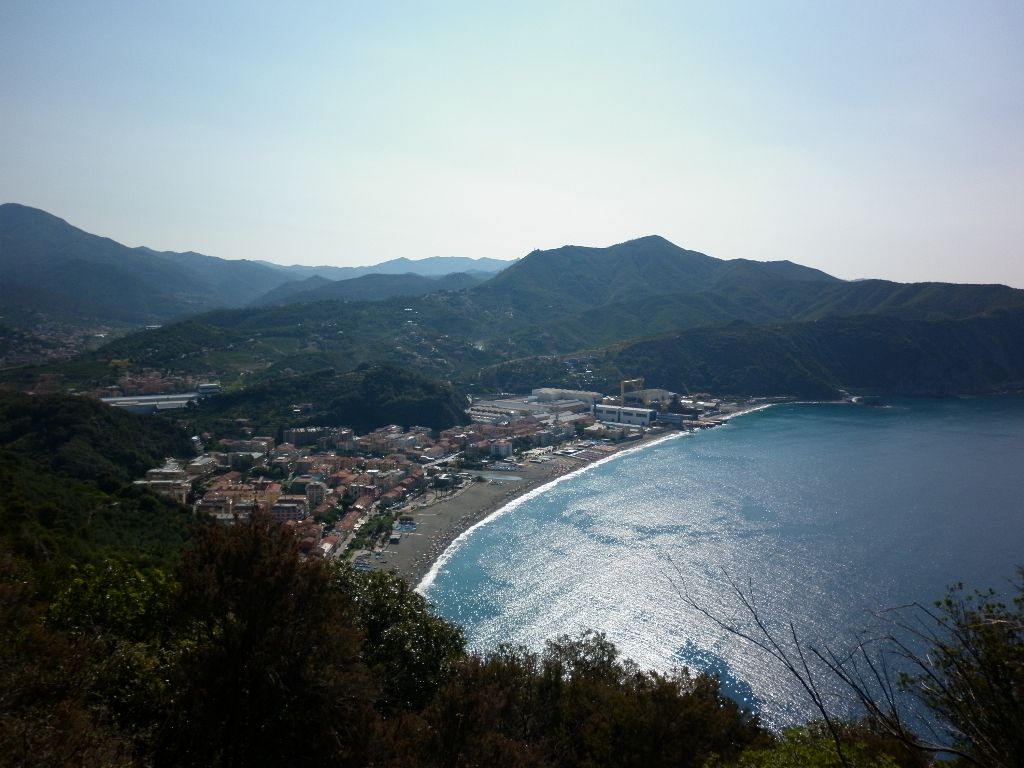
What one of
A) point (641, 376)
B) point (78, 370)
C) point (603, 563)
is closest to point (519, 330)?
point (641, 376)

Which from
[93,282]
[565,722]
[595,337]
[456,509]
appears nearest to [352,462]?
[456,509]

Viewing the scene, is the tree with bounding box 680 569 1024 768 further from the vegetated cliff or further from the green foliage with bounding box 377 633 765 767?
the vegetated cliff

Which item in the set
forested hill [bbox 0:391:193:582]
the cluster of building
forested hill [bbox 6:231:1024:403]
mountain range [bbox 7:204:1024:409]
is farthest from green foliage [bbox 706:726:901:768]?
forested hill [bbox 6:231:1024:403]

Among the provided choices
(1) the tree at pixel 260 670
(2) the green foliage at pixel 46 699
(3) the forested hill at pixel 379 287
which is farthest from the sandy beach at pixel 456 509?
(3) the forested hill at pixel 379 287

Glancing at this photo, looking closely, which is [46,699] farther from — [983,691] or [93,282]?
[93,282]

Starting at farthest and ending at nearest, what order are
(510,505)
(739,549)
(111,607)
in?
(510,505)
(739,549)
(111,607)

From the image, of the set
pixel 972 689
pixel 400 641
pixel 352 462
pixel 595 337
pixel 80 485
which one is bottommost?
pixel 352 462

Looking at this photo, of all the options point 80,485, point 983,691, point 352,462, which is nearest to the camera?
point 983,691

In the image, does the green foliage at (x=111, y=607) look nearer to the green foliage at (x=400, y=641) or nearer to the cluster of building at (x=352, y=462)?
the green foliage at (x=400, y=641)
